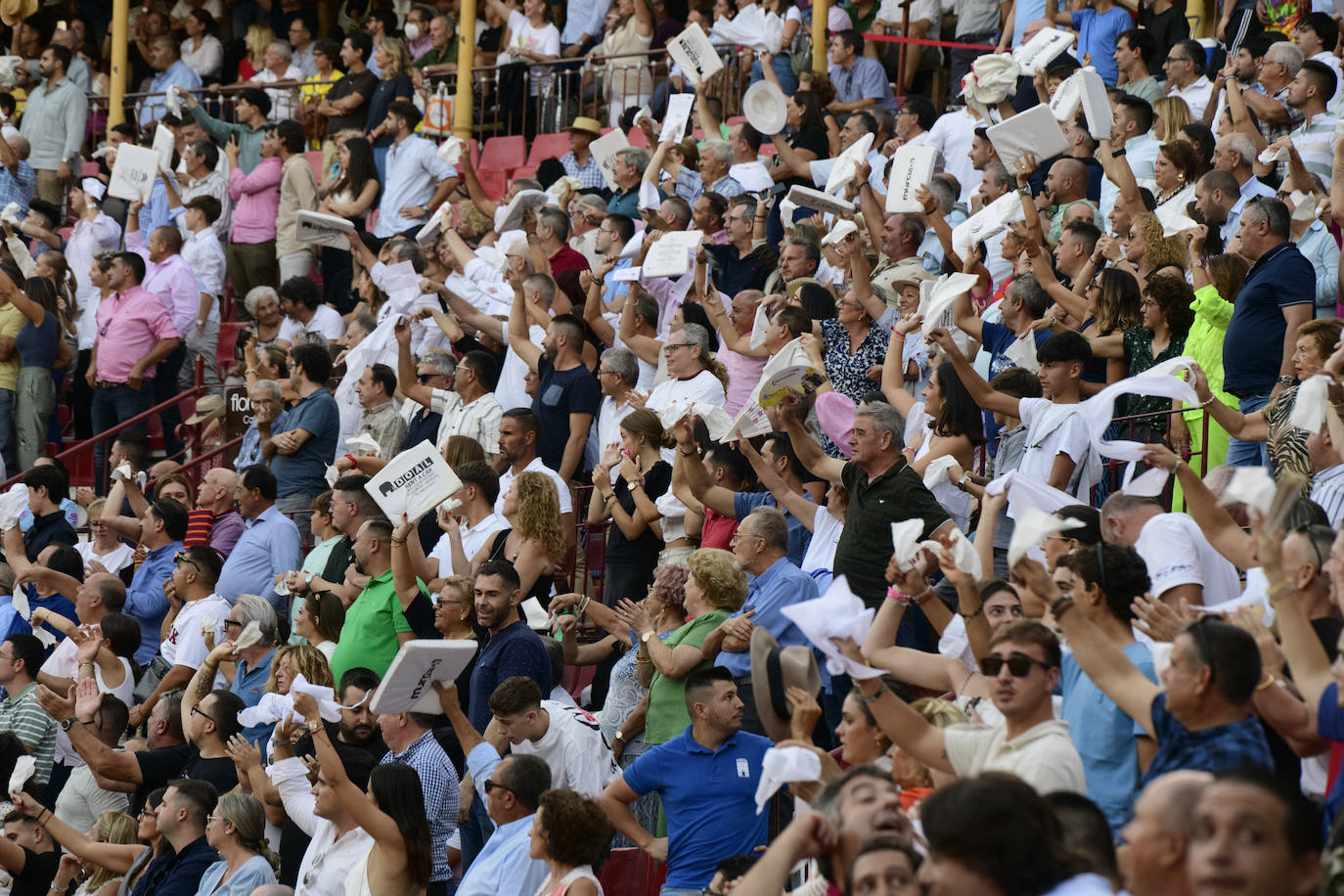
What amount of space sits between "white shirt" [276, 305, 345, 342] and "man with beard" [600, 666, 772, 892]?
7018mm

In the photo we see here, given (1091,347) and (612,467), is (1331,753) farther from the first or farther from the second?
(612,467)

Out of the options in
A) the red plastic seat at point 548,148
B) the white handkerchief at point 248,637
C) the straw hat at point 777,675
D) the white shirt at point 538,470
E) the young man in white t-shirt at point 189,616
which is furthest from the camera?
the red plastic seat at point 548,148

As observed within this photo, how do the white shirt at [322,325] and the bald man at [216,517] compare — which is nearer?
the bald man at [216,517]

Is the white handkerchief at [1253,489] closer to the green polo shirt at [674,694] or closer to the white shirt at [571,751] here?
the green polo shirt at [674,694]

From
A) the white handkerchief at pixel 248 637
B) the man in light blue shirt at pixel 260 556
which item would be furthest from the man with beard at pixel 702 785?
the man in light blue shirt at pixel 260 556

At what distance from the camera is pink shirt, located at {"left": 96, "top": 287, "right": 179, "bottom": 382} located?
43.5ft

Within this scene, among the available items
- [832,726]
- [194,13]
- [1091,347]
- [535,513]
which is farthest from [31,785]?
[194,13]

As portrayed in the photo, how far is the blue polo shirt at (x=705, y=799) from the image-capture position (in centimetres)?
654

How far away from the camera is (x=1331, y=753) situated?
4.70 meters

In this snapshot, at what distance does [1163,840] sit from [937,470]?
3975 millimetres

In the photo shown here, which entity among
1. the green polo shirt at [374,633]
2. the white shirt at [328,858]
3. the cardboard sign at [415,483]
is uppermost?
the cardboard sign at [415,483]

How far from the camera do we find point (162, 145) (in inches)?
581

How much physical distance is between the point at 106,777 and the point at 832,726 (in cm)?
339

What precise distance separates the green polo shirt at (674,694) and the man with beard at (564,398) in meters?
2.76
